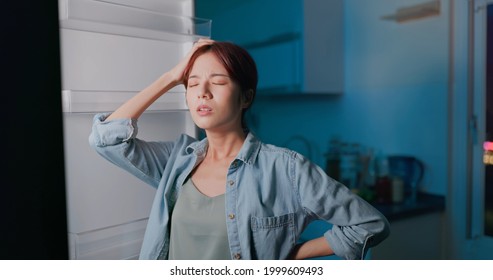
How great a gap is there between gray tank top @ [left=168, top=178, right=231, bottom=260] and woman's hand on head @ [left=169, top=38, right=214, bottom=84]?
0.24 metres

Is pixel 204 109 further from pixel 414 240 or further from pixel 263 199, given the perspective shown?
pixel 414 240

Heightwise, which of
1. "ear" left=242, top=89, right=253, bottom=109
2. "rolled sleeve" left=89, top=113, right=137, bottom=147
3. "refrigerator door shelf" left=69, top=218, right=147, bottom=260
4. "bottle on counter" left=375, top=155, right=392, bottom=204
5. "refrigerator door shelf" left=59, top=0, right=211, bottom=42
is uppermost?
"refrigerator door shelf" left=59, top=0, right=211, bottom=42

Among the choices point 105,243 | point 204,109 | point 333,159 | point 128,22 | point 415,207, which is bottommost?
point 105,243

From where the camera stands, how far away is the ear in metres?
1.20

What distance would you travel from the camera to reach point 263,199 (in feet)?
3.82

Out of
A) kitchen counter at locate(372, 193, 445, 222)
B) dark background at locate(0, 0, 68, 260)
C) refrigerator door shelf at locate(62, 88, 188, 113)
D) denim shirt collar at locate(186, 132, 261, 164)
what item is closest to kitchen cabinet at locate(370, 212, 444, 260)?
kitchen counter at locate(372, 193, 445, 222)

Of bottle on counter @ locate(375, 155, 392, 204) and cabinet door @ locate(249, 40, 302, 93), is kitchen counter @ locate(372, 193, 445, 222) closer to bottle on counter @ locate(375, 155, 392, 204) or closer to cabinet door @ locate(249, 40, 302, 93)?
bottle on counter @ locate(375, 155, 392, 204)

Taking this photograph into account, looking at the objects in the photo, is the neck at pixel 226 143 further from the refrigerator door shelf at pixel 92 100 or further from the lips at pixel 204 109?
the refrigerator door shelf at pixel 92 100

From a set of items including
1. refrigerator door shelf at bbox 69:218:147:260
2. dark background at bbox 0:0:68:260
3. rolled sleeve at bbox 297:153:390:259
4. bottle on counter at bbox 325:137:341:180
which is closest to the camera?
rolled sleeve at bbox 297:153:390:259

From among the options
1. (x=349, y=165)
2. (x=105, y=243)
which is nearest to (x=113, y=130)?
(x=105, y=243)

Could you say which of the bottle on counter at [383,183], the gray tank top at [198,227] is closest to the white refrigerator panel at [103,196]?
the gray tank top at [198,227]

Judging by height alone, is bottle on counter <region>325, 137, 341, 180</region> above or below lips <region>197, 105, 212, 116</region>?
below

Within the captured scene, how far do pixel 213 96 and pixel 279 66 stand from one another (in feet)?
0.66
